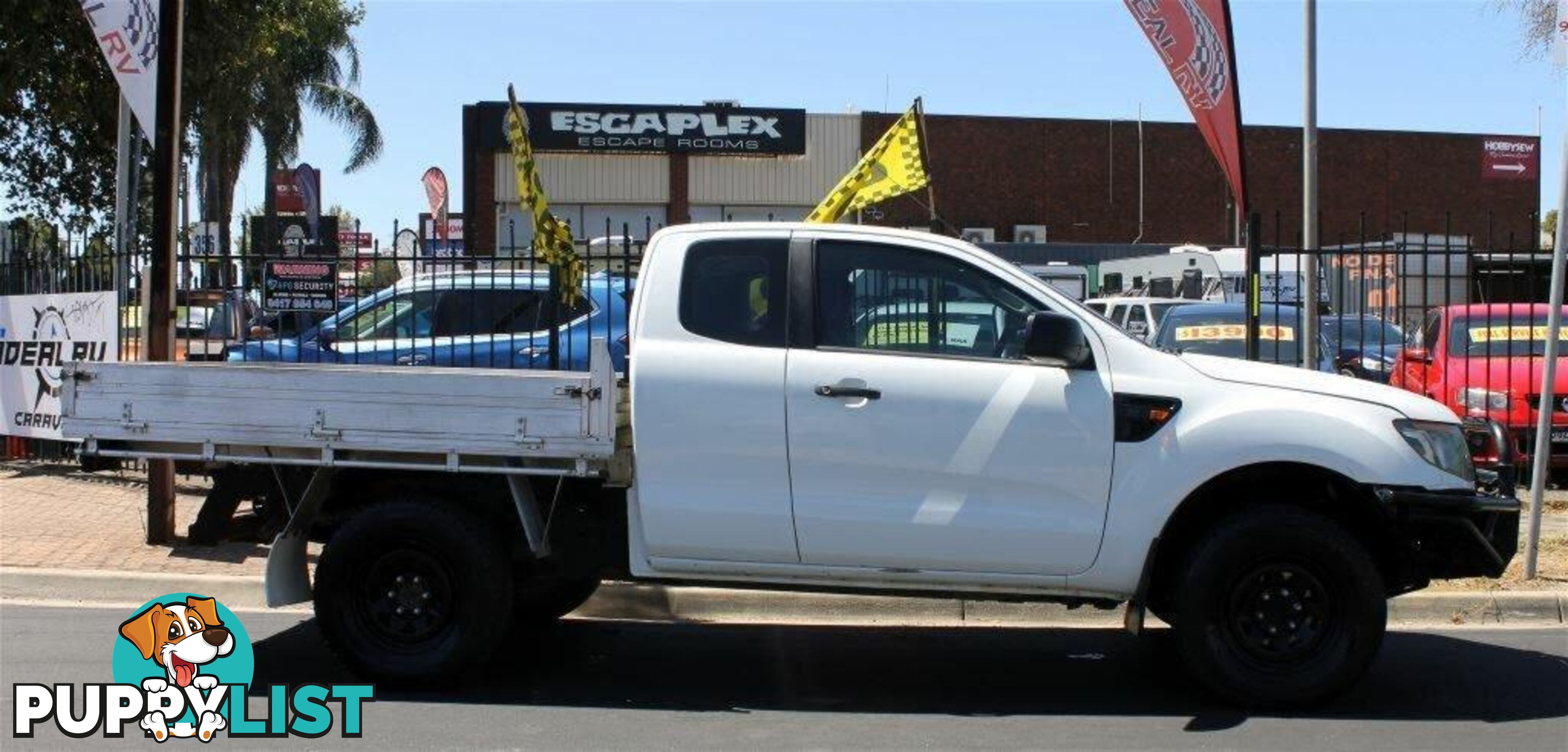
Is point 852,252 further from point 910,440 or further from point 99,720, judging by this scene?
point 99,720

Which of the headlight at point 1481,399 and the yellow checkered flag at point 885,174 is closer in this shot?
the yellow checkered flag at point 885,174

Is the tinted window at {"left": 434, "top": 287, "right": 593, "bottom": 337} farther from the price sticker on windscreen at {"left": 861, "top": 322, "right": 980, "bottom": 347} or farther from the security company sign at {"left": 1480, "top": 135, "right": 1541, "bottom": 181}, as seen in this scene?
the security company sign at {"left": 1480, "top": 135, "right": 1541, "bottom": 181}

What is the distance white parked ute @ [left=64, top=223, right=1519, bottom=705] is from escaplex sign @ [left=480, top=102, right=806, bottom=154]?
A: 32.3m

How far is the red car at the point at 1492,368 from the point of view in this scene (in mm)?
13219

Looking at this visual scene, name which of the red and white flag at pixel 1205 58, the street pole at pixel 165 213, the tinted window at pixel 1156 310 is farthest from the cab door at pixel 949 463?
the tinted window at pixel 1156 310

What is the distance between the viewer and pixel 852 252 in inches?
266

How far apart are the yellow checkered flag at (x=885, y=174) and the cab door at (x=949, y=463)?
3952 mm

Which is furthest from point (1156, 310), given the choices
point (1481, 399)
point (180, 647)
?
point (180, 647)

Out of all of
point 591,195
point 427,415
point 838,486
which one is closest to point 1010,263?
point 838,486

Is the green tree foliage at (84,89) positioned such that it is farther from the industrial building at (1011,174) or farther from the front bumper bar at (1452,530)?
the industrial building at (1011,174)

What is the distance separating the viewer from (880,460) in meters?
6.38

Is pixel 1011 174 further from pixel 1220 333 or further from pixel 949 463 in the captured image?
pixel 949 463

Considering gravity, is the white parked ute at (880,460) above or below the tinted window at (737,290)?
below

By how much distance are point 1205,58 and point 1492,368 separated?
19.5 feet
